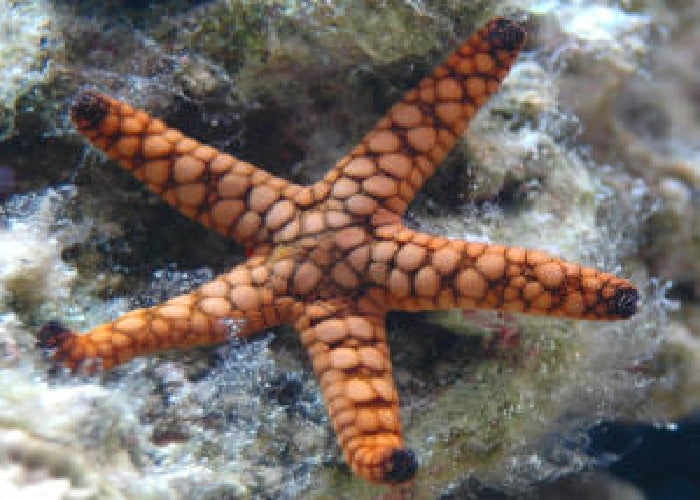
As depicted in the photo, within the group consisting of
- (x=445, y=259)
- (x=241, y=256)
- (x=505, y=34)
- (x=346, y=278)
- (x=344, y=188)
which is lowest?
(x=241, y=256)

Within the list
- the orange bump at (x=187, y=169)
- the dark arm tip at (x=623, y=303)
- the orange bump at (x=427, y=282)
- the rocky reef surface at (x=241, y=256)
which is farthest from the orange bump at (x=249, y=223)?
the dark arm tip at (x=623, y=303)

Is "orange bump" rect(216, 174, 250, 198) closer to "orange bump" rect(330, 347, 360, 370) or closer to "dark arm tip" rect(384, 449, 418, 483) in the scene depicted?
"orange bump" rect(330, 347, 360, 370)

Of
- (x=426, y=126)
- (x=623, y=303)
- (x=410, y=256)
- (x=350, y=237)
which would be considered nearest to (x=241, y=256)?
(x=350, y=237)

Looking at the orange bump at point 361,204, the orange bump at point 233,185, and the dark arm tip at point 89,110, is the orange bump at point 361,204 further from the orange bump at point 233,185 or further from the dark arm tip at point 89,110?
the dark arm tip at point 89,110

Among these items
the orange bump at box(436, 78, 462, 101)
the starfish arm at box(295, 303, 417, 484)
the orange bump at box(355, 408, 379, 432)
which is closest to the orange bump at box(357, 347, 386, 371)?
the starfish arm at box(295, 303, 417, 484)

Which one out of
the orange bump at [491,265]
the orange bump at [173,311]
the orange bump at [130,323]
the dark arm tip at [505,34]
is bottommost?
the orange bump at [173,311]

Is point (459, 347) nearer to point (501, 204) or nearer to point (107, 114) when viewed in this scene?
point (501, 204)

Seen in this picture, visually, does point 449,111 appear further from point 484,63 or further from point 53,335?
point 53,335

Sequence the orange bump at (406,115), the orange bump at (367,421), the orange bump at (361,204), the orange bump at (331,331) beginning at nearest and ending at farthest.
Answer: the orange bump at (367,421) < the orange bump at (331,331) < the orange bump at (361,204) < the orange bump at (406,115)
